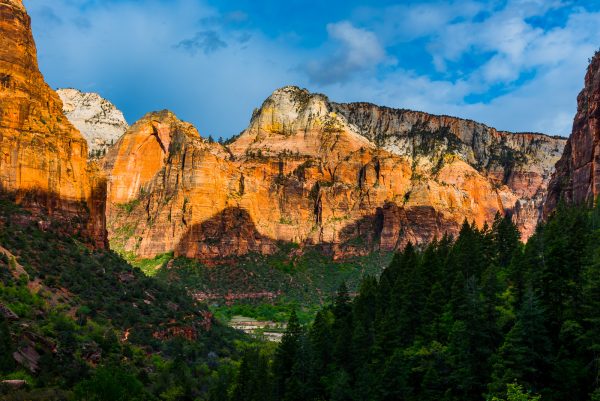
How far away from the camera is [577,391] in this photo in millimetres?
45719

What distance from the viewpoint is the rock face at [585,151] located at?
111062 mm

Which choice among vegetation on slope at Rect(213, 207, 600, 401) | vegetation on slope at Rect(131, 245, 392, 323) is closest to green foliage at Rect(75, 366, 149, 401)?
vegetation on slope at Rect(213, 207, 600, 401)

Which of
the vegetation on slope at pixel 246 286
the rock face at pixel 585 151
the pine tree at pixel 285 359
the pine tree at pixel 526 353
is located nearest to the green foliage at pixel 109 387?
the pine tree at pixel 285 359

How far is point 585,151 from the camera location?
116 metres

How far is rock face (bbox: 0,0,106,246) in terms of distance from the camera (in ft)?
278

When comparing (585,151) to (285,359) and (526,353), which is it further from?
(526,353)

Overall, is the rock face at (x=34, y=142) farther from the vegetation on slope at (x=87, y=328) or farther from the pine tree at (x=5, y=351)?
the pine tree at (x=5, y=351)

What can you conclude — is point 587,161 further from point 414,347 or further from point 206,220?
point 206,220

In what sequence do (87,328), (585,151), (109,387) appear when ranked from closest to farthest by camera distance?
(109,387), (87,328), (585,151)

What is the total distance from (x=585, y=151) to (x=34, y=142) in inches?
3411

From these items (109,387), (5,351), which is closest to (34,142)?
(5,351)

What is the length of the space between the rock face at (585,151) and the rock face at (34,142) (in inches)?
3006

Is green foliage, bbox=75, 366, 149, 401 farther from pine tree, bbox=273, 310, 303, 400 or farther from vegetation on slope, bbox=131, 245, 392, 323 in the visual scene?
vegetation on slope, bbox=131, 245, 392, 323

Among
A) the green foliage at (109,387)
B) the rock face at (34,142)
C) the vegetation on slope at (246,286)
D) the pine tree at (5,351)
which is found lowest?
the green foliage at (109,387)
